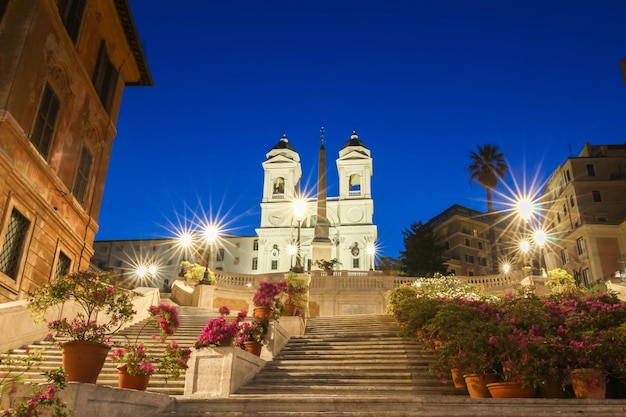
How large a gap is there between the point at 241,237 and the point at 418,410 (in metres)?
71.0

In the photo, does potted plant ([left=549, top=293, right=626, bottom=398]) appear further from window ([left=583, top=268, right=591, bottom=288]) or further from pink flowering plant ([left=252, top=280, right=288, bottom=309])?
window ([left=583, top=268, right=591, bottom=288])

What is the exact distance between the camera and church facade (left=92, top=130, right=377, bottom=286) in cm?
6931

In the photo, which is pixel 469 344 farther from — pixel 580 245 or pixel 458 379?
pixel 580 245

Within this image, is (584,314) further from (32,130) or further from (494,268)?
(494,268)

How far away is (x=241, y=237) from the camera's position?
77438 millimetres

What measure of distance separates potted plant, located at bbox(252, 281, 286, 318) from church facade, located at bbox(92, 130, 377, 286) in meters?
51.2

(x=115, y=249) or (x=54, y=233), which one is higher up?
(x=115, y=249)

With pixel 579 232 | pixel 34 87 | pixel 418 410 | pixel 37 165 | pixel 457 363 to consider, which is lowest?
pixel 418 410

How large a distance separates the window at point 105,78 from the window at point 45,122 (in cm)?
386

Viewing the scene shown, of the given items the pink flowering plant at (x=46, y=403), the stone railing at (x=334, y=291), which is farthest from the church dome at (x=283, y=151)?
the pink flowering plant at (x=46, y=403)

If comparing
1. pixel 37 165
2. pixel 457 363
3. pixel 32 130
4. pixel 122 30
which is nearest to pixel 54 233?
pixel 37 165

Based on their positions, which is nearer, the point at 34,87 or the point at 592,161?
the point at 34,87

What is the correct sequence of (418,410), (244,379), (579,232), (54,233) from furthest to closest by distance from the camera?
(579,232) < (54,233) < (244,379) < (418,410)

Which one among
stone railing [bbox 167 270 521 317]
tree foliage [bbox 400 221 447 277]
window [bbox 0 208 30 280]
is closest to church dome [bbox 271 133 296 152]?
tree foliage [bbox 400 221 447 277]
